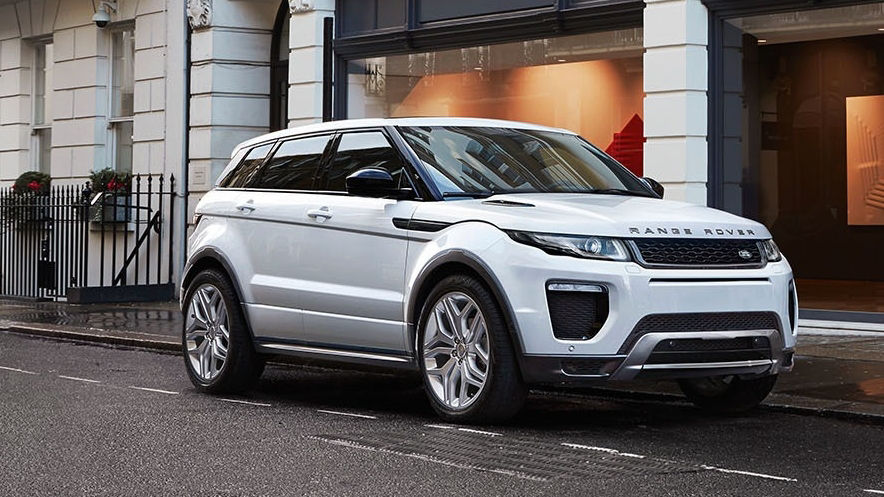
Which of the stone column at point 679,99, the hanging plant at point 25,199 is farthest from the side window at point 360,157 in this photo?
the hanging plant at point 25,199

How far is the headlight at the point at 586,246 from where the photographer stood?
7328mm

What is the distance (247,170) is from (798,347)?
4.91 m

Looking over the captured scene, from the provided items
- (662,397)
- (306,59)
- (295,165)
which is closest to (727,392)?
(662,397)

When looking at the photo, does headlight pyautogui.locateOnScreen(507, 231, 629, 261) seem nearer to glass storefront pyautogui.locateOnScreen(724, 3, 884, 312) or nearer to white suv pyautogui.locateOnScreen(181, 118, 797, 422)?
white suv pyautogui.locateOnScreen(181, 118, 797, 422)

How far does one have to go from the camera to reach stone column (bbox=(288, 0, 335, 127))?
1809 cm

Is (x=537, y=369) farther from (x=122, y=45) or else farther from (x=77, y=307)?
(x=122, y=45)

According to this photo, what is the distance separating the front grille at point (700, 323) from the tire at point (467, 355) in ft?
2.13

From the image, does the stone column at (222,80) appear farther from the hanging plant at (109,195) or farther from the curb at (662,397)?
the curb at (662,397)

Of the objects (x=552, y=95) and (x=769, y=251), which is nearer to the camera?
(x=769, y=251)

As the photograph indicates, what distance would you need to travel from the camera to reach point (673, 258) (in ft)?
24.4

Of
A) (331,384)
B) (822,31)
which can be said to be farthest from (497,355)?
(822,31)

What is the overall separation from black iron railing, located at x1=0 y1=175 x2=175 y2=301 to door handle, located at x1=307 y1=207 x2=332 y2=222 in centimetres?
1074

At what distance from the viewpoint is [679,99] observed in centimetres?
1396

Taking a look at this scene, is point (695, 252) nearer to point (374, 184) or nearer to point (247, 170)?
point (374, 184)
